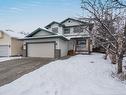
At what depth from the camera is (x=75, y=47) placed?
88.5 feet

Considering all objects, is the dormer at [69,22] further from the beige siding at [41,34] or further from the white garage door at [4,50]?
the white garage door at [4,50]

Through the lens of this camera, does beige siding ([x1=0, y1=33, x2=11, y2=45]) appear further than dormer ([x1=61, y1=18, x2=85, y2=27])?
No

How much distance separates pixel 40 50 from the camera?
21.6 metres

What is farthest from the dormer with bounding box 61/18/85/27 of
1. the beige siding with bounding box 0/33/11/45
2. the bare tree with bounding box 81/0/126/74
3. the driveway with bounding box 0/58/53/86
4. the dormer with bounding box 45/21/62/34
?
the bare tree with bounding box 81/0/126/74

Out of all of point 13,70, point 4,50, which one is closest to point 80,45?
point 4,50

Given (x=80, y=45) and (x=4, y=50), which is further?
(x=80, y=45)

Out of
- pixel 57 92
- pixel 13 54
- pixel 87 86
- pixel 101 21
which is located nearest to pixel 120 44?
pixel 101 21

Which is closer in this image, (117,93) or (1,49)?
(117,93)

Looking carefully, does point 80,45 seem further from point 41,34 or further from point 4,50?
point 4,50

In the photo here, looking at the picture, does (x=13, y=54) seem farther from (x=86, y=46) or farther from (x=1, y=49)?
(x=86, y=46)

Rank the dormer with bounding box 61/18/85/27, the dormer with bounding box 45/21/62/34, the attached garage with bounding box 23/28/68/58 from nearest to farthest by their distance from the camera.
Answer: the attached garage with bounding box 23/28/68/58 → the dormer with bounding box 61/18/85/27 → the dormer with bounding box 45/21/62/34

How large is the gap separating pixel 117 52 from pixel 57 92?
18.1 ft

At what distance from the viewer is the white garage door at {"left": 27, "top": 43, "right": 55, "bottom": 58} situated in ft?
68.5

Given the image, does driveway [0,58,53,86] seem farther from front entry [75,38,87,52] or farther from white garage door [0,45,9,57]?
front entry [75,38,87,52]
